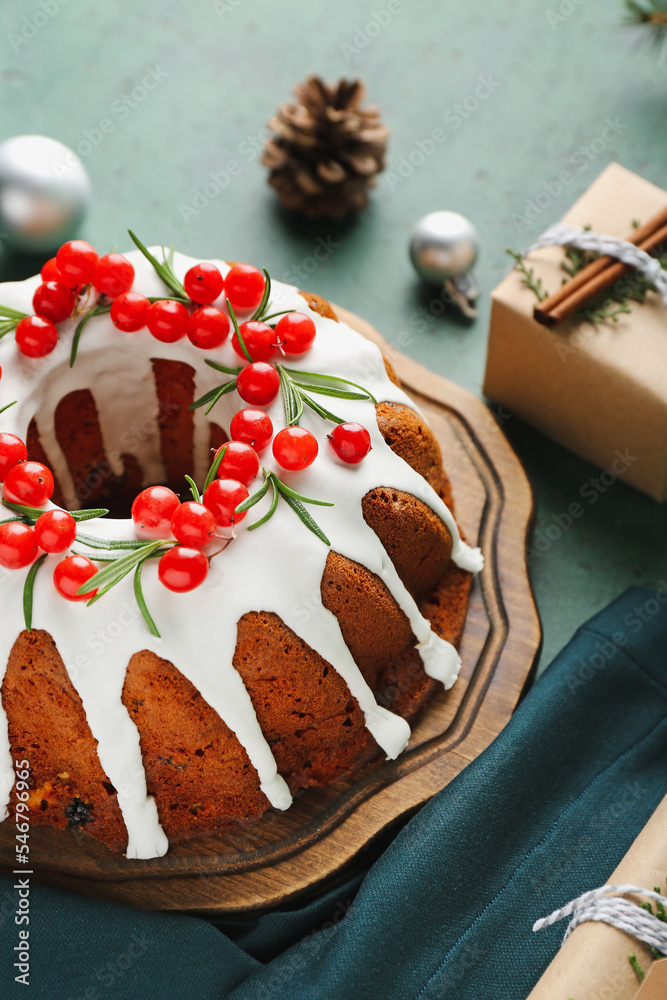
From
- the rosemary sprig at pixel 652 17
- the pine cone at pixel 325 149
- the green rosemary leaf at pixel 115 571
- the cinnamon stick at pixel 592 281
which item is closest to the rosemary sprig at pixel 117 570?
the green rosemary leaf at pixel 115 571

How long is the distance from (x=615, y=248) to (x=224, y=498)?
105 cm

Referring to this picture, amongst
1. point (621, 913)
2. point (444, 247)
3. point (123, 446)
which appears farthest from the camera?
point (444, 247)

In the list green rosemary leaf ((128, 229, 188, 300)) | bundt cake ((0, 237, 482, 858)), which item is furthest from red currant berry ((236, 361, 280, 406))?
green rosemary leaf ((128, 229, 188, 300))

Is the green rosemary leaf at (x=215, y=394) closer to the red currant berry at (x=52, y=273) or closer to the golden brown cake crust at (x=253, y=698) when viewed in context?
the golden brown cake crust at (x=253, y=698)

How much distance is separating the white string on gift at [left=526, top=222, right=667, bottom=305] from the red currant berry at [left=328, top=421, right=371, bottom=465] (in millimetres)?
774

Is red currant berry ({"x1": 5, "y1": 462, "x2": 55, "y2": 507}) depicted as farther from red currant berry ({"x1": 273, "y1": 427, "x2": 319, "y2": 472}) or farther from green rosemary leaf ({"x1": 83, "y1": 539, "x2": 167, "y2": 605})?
red currant berry ({"x1": 273, "y1": 427, "x2": 319, "y2": 472})

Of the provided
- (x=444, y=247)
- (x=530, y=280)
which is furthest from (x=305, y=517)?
(x=444, y=247)

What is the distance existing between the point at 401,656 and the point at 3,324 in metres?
0.87

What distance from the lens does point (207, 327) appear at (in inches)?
65.3

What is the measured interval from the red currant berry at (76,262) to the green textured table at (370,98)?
0.80 m

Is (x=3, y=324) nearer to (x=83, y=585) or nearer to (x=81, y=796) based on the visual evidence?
(x=83, y=585)

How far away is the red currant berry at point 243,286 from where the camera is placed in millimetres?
1691

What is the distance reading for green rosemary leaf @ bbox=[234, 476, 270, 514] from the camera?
1.48m

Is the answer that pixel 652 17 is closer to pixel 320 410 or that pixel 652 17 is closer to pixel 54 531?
pixel 320 410
